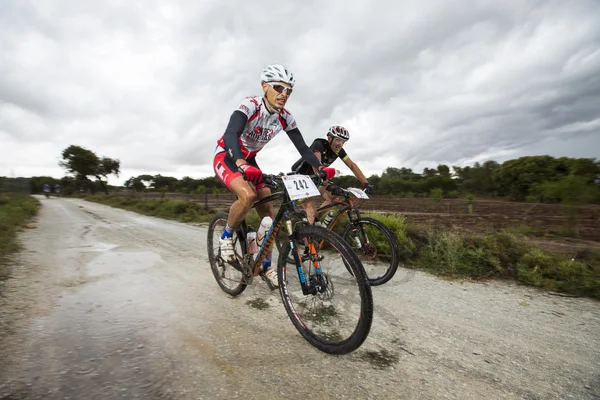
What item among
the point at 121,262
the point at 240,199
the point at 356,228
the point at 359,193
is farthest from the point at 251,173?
the point at 121,262

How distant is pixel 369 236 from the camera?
4.54 metres

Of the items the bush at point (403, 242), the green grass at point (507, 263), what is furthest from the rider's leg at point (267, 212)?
the green grass at point (507, 263)

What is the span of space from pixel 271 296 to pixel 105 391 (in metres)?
1.77

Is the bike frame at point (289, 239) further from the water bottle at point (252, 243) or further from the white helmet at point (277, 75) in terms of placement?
the white helmet at point (277, 75)

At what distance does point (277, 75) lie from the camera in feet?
9.52

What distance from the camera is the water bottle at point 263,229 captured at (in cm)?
285

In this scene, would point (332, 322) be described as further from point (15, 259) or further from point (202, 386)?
point (15, 259)

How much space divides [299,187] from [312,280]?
834 millimetres

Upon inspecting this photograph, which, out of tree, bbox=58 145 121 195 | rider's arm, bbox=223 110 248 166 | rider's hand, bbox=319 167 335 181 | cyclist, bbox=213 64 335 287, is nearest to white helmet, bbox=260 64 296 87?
cyclist, bbox=213 64 335 287

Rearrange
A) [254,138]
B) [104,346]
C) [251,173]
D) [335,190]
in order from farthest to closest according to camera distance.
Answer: [335,190] → [254,138] → [251,173] → [104,346]

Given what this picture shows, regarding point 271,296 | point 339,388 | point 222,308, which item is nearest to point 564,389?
point 339,388

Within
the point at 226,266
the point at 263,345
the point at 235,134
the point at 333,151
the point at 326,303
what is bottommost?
the point at 263,345

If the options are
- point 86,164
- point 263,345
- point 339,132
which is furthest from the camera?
point 86,164

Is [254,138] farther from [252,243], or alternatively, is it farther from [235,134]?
[252,243]
